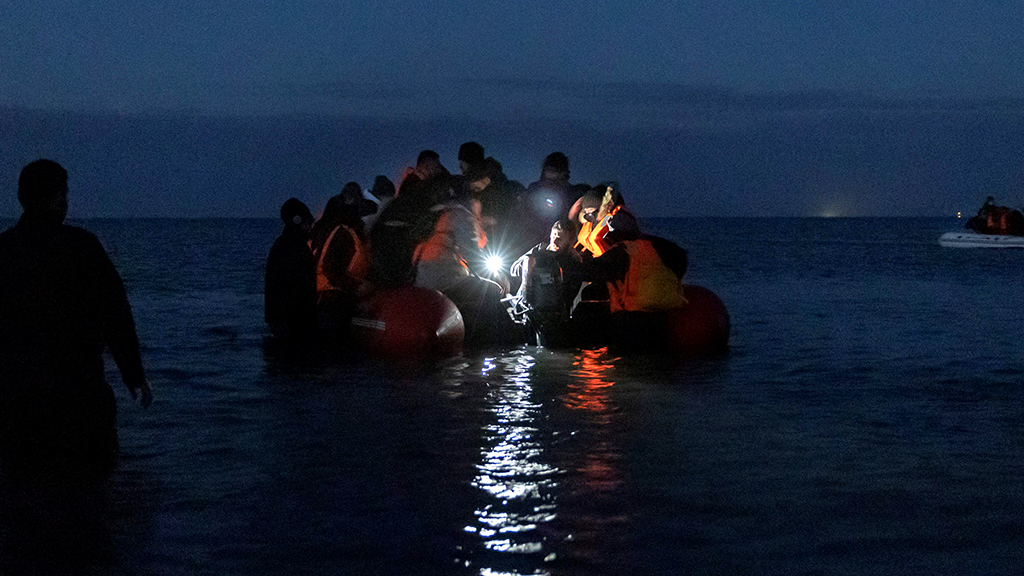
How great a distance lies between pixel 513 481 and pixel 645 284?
22.2ft

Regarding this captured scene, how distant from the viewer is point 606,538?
5.79 metres

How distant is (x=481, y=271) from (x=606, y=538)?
349 inches

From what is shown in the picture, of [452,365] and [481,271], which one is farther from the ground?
[481,271]

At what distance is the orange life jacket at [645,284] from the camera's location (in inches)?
531

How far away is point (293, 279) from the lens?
1461 cm

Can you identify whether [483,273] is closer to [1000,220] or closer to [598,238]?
[598,238]

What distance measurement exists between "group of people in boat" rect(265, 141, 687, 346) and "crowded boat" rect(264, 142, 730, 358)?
0.01m

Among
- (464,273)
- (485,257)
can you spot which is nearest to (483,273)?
(485,257)

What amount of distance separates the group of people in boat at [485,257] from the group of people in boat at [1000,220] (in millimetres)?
50292

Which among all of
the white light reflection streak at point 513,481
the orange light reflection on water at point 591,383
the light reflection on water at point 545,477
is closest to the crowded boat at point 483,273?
the orange light reflection on water at point 591,383

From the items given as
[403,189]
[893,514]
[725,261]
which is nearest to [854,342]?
[403,189]

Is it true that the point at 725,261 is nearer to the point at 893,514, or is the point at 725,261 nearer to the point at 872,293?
the point at 872,293

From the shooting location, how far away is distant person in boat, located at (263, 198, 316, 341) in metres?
14.6

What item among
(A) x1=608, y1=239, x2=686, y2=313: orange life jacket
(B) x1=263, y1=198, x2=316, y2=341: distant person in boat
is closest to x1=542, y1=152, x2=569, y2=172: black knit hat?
(A) x1=608, y1=239, x2=686, y2=313: orange life jacket
